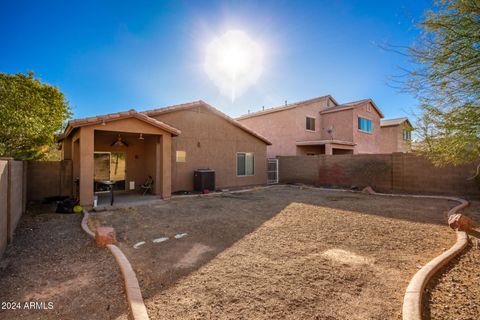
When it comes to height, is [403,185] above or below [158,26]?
below

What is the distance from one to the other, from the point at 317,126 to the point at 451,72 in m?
18.0

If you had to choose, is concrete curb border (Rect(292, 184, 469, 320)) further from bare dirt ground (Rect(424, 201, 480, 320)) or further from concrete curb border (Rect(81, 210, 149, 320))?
concrete curb border (Rect(81, 210, 149, 320))

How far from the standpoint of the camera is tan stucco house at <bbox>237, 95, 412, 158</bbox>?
19.2 meters

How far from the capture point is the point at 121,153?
11438 millimetres

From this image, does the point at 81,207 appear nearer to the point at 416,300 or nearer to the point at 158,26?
the point at 158,26

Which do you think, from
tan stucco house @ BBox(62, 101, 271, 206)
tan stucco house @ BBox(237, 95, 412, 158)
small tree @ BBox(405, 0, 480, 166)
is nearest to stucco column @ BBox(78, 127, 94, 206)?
tan stucco house @ BBox(62, 101, 271, 206)

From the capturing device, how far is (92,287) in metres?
3.16

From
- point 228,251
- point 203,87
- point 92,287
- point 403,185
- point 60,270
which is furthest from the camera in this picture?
point 203,87

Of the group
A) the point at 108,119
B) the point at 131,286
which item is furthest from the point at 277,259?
the point at 108,119

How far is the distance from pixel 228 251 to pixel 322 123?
2004 cm

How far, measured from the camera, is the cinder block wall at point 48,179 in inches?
388

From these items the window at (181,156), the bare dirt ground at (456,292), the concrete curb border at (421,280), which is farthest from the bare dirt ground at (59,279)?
the window at (181,156)

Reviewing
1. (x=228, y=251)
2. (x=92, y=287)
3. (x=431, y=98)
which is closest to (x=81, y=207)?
(x=92, y=287)

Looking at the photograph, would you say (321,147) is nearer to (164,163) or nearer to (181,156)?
(181,156)
